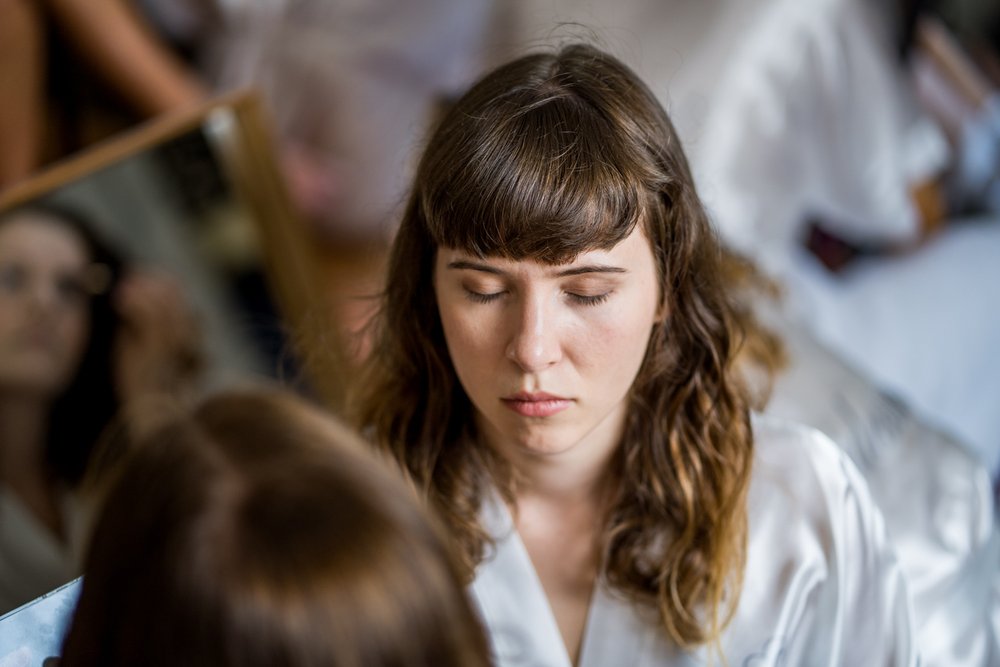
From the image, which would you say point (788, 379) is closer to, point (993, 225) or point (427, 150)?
point (427, 150)

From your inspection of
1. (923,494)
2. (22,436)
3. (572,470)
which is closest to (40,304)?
(22,436)

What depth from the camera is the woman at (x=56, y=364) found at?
1121 millimetres

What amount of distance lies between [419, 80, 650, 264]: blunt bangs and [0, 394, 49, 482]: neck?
0.76 m

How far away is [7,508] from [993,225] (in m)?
1.34

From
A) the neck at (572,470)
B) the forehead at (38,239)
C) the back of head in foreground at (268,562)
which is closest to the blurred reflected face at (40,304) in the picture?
the forehead at (38,239)

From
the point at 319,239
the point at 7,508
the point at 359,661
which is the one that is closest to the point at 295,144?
the point at 319,239

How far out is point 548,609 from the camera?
0.75m

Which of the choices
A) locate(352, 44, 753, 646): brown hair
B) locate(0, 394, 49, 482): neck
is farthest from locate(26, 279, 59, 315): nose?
locate(352, 44, 753, 646): brown hair

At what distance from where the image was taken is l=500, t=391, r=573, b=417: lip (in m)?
0.63

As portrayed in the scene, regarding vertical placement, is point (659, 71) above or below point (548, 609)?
above

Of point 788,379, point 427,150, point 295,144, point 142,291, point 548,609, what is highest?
point 295,144

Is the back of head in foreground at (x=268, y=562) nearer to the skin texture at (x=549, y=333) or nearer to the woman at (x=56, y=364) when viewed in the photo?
the skin texture at (x=549, y=333)

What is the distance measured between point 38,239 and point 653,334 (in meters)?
0.77

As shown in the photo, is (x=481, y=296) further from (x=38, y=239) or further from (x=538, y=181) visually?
(x=38, y=239)
